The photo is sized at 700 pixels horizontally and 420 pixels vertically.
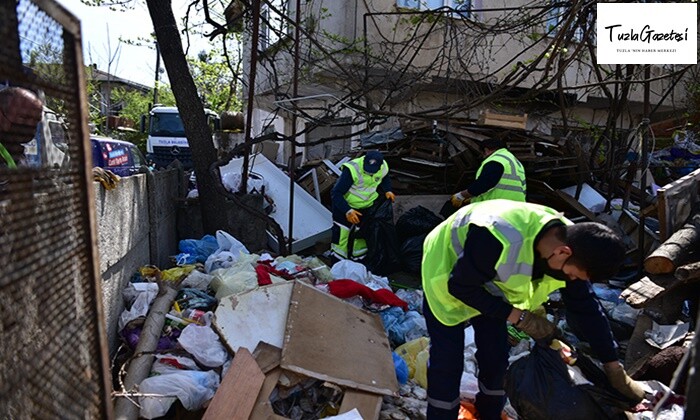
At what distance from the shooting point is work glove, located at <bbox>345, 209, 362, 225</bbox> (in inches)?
224

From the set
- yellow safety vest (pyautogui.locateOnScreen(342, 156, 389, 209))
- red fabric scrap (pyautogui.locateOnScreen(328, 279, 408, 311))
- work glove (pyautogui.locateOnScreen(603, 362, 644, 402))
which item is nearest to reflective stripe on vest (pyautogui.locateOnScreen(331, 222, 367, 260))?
yellow safety vest (pyautogui.locateOnScreen(342, 156, 389, 209))

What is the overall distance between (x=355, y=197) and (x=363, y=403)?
3.03m

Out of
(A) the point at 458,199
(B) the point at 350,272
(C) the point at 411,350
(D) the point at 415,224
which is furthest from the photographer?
(D) the point at 415,224

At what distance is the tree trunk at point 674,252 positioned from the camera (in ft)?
12.6

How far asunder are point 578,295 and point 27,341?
7.02ft

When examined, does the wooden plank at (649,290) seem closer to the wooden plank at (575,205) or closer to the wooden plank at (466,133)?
the wooden plank at (575,205)

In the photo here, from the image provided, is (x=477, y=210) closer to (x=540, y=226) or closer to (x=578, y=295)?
(x=540, y=226)

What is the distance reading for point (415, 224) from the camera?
609 centimetres

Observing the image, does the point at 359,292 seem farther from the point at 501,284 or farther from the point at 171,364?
the point at 501,284

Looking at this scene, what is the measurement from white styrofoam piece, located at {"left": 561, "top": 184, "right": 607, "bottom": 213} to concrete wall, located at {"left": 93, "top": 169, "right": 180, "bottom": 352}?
495cm

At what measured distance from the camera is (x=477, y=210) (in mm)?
2414

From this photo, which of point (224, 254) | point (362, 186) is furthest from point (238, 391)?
point (362, 186)

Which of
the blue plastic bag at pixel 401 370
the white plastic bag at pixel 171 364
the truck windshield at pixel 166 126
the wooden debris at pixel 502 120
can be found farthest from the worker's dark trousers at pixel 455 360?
the truck windshield at pixel 166 126

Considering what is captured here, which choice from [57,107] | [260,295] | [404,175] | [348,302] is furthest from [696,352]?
[404,175]
